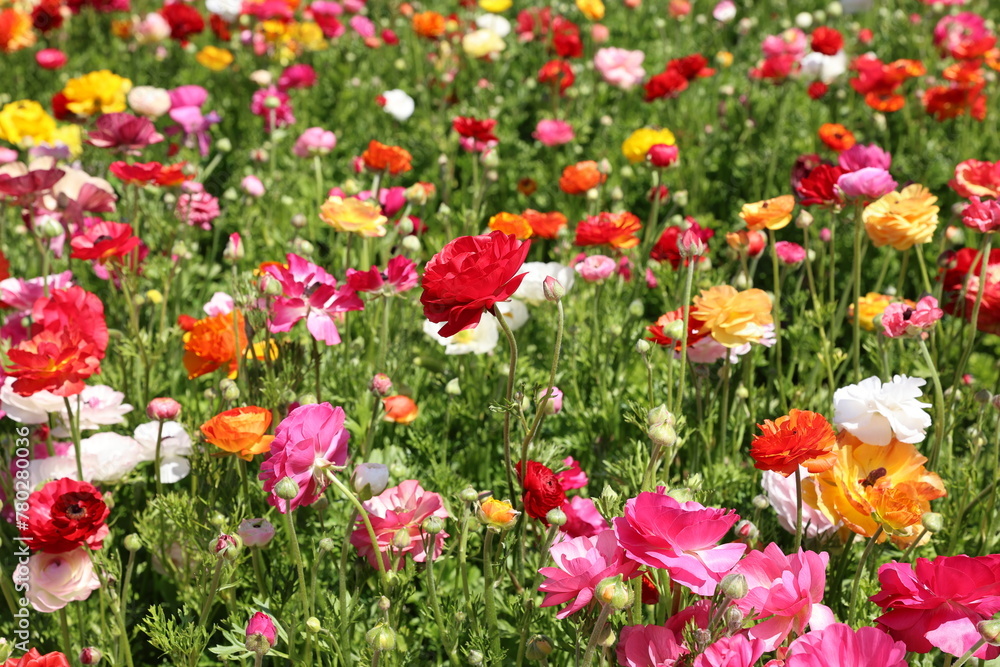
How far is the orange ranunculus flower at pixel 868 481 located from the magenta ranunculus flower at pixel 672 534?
36 cm

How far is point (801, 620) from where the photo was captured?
107 centimetres

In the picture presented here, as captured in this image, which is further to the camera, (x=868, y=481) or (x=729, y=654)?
(x=868, y=481)

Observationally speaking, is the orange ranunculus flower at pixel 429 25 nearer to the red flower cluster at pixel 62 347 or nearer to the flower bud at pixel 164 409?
the red flower cluster at pixel 62 347

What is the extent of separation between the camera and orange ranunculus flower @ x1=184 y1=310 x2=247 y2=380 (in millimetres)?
1807

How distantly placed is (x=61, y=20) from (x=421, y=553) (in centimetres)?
376

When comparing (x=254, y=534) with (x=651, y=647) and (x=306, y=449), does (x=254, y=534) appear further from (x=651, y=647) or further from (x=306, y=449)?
(x=651, y=647)

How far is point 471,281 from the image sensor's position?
1099mm

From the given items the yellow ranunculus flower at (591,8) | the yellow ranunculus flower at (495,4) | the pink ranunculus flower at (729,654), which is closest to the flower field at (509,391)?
the pink ranunculus flower at (729,654)

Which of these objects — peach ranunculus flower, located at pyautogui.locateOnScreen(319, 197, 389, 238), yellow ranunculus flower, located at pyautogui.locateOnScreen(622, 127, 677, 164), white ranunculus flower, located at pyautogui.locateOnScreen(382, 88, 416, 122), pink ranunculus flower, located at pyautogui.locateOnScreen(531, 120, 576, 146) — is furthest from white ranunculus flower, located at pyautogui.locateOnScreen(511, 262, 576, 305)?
white ranunculus flower, located at pyautogui.locateOnScreen(382, 88, 416, 122)

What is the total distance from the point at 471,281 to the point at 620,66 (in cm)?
291

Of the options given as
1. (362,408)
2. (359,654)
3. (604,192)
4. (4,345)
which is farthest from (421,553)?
(604,192)

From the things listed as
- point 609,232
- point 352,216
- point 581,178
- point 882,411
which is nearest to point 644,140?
point 581,178

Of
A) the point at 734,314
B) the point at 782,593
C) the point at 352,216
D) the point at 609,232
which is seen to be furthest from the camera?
the point at 609,232

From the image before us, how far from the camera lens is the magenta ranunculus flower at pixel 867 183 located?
1.69 meters
